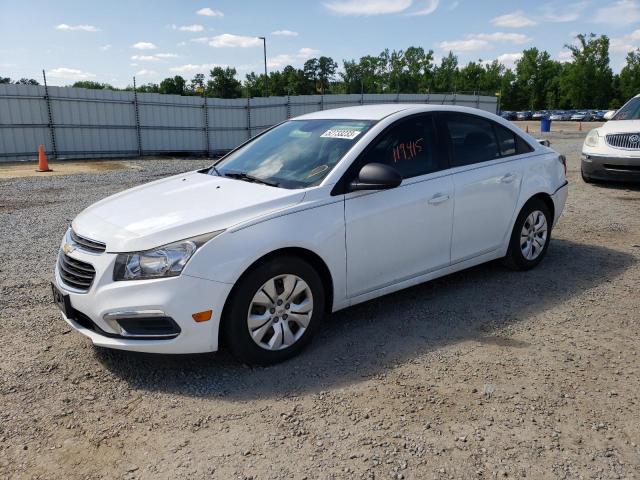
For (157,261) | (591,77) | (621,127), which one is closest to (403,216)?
(157,261)

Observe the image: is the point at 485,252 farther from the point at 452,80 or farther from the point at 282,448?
the point at 452,80

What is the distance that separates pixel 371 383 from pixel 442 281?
2097 mm

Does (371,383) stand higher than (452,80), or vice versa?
(452,80)

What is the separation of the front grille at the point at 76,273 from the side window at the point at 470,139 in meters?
2.93

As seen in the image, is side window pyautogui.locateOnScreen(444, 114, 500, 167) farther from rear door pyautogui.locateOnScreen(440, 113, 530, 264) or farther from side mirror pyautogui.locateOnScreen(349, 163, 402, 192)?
side mirror pyautogui.locateOnScreen(349, 163, 402, 192)

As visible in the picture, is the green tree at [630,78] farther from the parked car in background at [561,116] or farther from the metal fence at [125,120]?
the metal fence at [125,120]

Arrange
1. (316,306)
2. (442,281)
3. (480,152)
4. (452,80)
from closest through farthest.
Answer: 1. (316,306)
2. (480,152)
3. (442,281)
4. (452,80)

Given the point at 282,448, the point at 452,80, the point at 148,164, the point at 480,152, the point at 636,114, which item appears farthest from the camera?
the point at 452,80

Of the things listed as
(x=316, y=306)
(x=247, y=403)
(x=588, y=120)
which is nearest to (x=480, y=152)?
(x=316, y=306)

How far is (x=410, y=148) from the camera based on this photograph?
4.28 meters

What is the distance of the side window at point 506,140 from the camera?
502 centimetres

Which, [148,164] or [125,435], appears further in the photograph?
[148,164]

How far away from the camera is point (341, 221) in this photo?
3.69 m

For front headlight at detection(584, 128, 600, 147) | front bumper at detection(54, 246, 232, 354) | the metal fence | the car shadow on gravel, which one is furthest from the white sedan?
the metal fence
